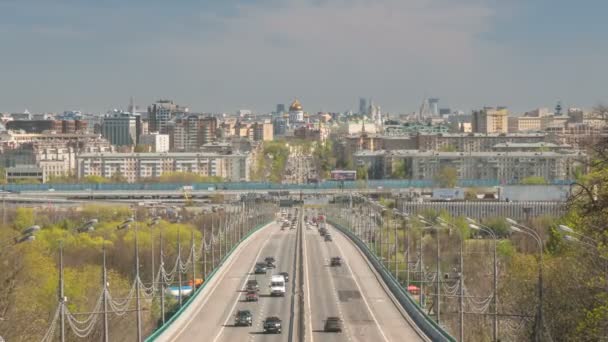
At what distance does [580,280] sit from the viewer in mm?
30172

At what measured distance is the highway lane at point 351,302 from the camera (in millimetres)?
34188

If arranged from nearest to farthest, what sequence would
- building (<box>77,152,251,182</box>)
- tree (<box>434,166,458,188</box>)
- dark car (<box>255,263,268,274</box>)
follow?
1. dark car (<box>255,263,268,274</box>)
2. tree (<box>434,166,458,188</box>)
3. building (<box>77,152,251,182</box>)

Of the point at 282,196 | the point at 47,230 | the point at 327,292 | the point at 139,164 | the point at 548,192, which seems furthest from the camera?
the point at 139,164

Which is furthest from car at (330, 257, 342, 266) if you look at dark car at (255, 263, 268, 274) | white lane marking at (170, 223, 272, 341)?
white lane marking at (170, 223, 272, 341)

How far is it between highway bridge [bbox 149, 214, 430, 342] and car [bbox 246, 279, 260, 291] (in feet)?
1.24

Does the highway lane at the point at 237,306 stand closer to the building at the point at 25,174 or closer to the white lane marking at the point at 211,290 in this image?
the white lane marking at the point at 211,290

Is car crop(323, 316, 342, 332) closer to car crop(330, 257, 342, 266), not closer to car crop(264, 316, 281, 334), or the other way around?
car crop(264, 316, 281, 334)

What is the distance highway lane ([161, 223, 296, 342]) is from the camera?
33906 millimetres

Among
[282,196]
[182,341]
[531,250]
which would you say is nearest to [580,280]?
[182,341]

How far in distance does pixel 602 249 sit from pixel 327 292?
76.7ft

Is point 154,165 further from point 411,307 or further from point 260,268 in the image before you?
point 411,307

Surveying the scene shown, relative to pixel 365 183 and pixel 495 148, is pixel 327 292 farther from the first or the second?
pixel 495 148

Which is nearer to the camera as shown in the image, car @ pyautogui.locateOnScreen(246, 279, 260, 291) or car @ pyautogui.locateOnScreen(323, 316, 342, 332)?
car @ pyautogui.locateOnScreen(323, 316, 342, 332)

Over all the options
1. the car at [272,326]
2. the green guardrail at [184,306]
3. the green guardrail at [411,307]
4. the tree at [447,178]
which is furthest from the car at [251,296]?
the tree at [447,178]
